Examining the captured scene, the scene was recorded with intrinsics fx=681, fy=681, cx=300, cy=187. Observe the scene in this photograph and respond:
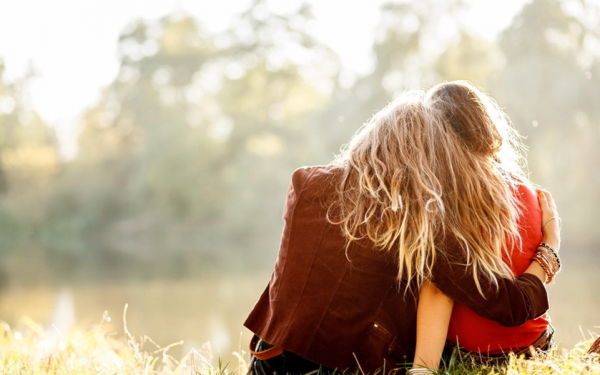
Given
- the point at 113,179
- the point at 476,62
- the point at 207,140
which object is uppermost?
the point at 476,62

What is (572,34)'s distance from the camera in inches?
440

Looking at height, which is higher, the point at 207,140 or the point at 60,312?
the point at 207,140

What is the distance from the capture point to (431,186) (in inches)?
65.2

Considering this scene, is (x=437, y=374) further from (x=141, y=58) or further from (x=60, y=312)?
(x=141, y=58)

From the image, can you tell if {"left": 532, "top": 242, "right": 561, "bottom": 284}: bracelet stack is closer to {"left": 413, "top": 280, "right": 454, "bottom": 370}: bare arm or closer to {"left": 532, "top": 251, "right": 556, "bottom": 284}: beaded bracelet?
{"left": 532, "top": 251, "right": 556, "bottom": 284}: beaded bracelet

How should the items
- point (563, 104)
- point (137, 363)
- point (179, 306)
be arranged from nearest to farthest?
1. point (137, 363)
2. point (179, 306)
3. point (563, 104)

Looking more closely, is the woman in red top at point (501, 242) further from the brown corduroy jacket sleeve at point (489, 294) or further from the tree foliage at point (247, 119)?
the tree foliage at point (247, 119)

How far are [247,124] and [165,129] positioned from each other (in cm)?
219

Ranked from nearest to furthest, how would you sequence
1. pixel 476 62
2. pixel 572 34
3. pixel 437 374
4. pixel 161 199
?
pixel 437 374 → pixel 572 34 → pixel 476 62 → pixel 161 199

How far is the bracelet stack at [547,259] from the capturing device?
172 cm

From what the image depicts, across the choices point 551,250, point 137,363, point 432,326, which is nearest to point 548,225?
point 551,250

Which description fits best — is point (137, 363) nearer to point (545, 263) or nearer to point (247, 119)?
point (545, 263)

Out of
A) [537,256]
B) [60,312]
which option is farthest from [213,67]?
[537,256]

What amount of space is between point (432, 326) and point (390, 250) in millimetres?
207
